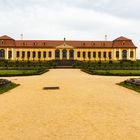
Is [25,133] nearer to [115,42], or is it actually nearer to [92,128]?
[92,128]

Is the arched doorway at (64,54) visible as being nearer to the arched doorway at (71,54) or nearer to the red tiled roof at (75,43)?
the arched doorway at (71,54)

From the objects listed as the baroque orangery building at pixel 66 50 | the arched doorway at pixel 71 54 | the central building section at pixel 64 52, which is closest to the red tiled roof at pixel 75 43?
the baroque orangery building at pixel 66 50

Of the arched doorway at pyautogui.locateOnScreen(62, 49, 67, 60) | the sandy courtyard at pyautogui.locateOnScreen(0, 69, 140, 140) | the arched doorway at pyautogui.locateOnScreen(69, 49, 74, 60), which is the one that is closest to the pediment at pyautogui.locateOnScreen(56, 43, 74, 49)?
the arched doorway at pyautogui.locateOnScreen(62, 49, 67, 60)

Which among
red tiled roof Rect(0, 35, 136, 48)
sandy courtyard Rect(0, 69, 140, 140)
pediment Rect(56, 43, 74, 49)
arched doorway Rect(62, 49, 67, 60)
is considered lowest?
sandy courtyard Rect(0, 69, 140, 140)

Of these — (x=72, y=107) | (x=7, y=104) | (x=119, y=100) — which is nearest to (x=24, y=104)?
(x=7, y=104)

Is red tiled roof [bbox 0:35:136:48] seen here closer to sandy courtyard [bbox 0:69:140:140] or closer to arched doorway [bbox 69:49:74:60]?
arched doorway [bbox 69:49:74:60]

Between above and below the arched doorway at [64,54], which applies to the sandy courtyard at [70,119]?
below

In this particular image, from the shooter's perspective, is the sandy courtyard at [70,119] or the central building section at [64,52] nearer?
the sandy courtyard at [70,119]

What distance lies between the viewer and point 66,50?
234 feet

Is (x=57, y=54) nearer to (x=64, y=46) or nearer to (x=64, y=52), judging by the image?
(x=64, y=52)

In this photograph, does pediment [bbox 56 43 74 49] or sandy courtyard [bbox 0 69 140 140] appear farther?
pediment [bbox 56 43 74 49]

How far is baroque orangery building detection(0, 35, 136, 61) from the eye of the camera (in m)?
71.0

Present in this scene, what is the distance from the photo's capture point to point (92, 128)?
21.5ft

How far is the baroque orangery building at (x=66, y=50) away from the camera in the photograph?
233 ft
